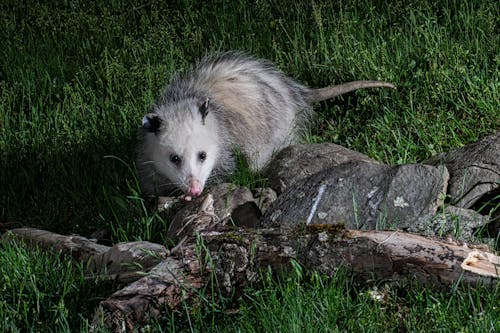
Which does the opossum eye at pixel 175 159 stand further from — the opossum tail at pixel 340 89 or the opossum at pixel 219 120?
the opossum tail at pixel 340 89

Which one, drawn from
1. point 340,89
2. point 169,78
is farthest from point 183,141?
point 169,78

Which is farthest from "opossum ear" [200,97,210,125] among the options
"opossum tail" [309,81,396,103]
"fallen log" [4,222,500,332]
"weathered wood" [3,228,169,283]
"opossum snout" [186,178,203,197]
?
"fallen log" [4,222,500,332]

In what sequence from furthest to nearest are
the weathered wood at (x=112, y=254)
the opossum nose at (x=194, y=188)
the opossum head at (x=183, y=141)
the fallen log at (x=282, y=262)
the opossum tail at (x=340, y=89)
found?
1. the opossum tail at (x=340, y=89)
2. the opossum head at (x=183, y=141)
3. the opossum nose at (x=194, y=188)
4. the weathered wood at (x=112, y=254)
5. the fallen log at (x=282, y=262)

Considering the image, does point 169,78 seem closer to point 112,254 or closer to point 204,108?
point 204,108

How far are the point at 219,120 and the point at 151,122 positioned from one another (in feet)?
1.61

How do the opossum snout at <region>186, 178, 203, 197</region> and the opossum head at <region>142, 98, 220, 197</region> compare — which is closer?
the opossum snout at <region>186, 178, 203, 197</region>

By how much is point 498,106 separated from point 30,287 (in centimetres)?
286

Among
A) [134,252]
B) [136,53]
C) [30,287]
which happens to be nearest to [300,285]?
[134,252]

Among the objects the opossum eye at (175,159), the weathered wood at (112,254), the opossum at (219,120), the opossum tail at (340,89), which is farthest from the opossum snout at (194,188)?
the opossum tail at (340,89)

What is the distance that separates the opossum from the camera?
5375mm

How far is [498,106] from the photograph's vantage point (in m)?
5.26

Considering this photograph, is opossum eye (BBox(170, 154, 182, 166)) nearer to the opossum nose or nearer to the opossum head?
the opossum head

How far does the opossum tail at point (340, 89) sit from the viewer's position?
18.8 feet

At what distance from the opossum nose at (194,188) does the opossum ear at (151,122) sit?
19.8 inches
